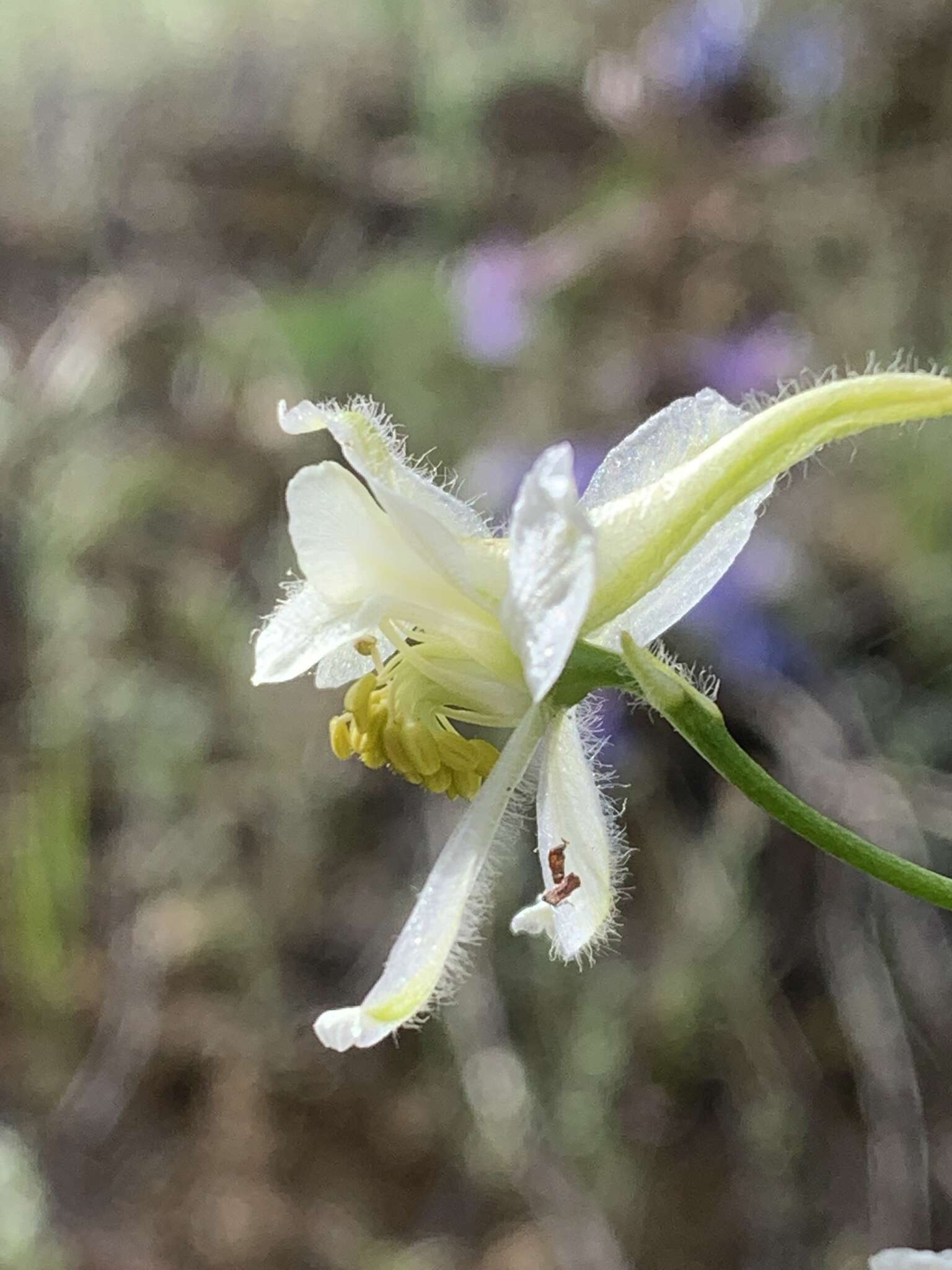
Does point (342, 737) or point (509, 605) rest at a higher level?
point (509, 605)

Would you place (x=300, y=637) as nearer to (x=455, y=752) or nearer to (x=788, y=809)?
(x=455, y=752)

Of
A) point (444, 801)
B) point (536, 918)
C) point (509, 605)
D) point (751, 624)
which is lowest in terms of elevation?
point (444, 801)

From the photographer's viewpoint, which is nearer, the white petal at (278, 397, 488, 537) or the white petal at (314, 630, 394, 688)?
the white petal at (278, 397, 488, 537)

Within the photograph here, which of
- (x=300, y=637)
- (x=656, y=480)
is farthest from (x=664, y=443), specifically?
(x=300, y=637)

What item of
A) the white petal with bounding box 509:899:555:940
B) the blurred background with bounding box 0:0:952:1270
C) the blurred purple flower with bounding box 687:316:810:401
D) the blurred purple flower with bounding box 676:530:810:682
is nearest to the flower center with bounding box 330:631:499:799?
the white petal with bounding box 509:899:555:940

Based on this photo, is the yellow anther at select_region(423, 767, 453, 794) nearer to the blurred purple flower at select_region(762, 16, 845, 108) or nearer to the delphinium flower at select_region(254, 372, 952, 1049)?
the delphinium flower at select_region(254, 372, 952, 1049)

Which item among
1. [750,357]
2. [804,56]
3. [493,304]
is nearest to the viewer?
[750,357]

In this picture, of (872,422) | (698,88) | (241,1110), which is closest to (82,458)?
(241,1110)
